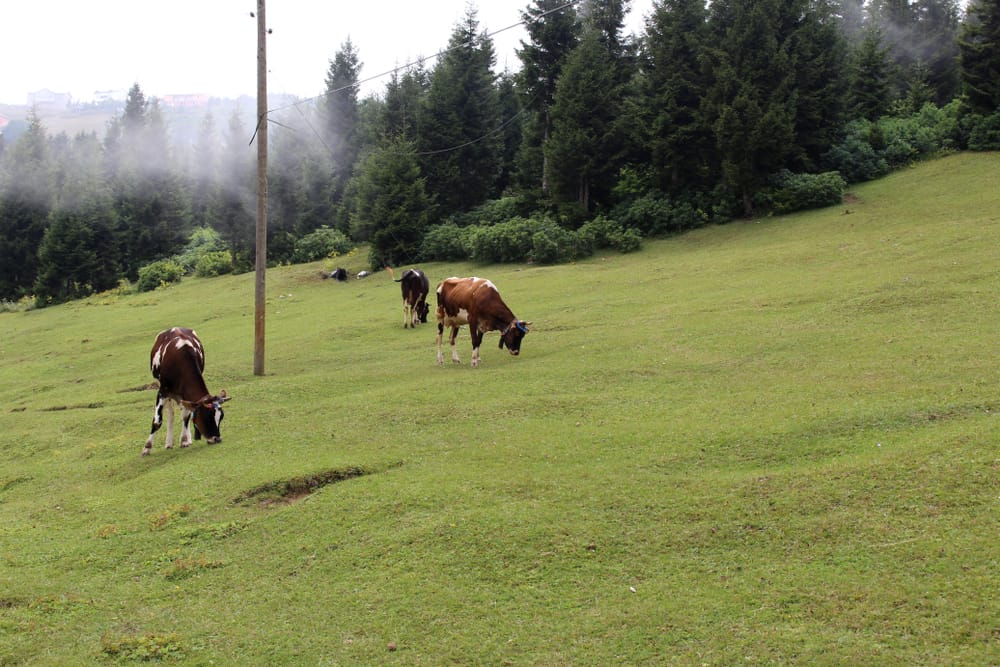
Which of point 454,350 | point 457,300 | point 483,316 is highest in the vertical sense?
point 457,300

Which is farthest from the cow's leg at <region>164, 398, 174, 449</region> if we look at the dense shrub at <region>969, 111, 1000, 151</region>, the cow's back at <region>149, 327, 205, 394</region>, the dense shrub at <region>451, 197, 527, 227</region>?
the dense shrub at <region>969, 111, 1000, 151</region>

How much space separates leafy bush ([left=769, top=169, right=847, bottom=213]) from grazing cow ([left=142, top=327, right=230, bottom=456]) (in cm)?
2793

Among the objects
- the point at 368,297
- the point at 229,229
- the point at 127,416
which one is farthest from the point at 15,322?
the point at 127,416

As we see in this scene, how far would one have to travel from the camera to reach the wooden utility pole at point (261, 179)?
19.2 metres

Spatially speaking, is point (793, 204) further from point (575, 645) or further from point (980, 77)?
point (575, 645)

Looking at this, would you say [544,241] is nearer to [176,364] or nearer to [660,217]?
[660,217]

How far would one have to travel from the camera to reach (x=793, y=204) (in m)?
35.2

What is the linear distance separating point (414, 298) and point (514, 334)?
757 centimetres

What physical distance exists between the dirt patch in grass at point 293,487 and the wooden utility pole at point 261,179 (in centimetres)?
856

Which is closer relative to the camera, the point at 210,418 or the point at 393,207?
the point at 210,418

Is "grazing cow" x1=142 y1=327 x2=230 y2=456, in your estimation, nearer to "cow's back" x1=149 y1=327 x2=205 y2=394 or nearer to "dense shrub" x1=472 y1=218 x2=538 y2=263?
"cow's back" x1=149 y1=327 x2=205 y2=394

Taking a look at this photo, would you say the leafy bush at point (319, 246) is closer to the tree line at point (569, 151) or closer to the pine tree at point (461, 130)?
the tree line at point (569, 151)

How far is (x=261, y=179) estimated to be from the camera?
1977 cm

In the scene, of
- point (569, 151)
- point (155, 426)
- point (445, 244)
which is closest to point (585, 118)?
point (569, 151)
